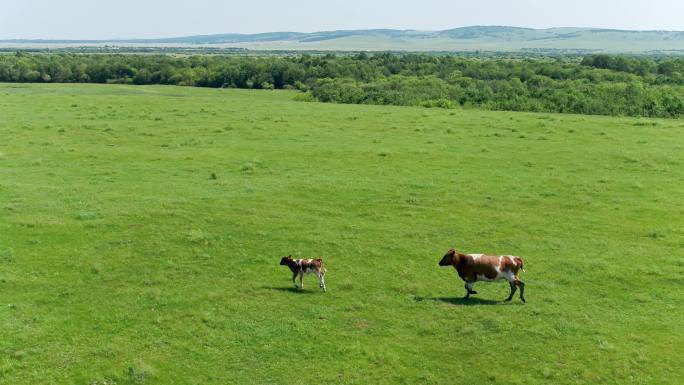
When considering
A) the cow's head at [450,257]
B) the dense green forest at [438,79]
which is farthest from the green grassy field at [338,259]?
the dense green forest at [438,79]

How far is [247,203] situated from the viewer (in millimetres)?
28016

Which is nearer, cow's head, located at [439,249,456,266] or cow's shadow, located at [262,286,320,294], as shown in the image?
cow's head, located at [439,249,456,266]

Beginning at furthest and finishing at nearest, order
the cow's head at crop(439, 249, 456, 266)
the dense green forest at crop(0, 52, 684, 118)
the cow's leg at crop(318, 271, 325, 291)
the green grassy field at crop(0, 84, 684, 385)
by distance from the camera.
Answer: the dense green forest at crop(0, 52, 684, 118) → the cow's leg at crop(318, 271, 325, 291) → the cow's head at crop(439, 249, 456, 266) → the green grassy field at crop(0, 84, 684, 385)

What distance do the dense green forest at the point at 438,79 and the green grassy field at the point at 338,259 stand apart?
25.2m

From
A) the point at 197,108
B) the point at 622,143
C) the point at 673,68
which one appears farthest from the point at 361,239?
the point at 673,68

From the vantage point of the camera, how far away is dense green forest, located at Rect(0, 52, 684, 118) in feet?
222

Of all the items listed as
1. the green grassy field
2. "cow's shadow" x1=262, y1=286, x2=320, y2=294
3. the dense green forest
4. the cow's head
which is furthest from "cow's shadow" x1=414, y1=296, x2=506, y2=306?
the dense green forest

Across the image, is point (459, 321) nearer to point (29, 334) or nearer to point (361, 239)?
point (361, 239)

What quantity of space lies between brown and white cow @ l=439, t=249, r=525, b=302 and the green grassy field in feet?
2.07

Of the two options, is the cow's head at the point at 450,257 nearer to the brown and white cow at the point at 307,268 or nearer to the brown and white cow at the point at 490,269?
the brown and white cow at the point at 490,269

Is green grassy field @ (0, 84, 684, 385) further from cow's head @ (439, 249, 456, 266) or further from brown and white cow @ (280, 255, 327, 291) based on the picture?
cow's head @ (439, 249, 456, 266)

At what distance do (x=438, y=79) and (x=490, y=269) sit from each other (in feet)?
259

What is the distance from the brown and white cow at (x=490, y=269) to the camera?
17.1m

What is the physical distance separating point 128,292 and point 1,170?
21473 millimetres
